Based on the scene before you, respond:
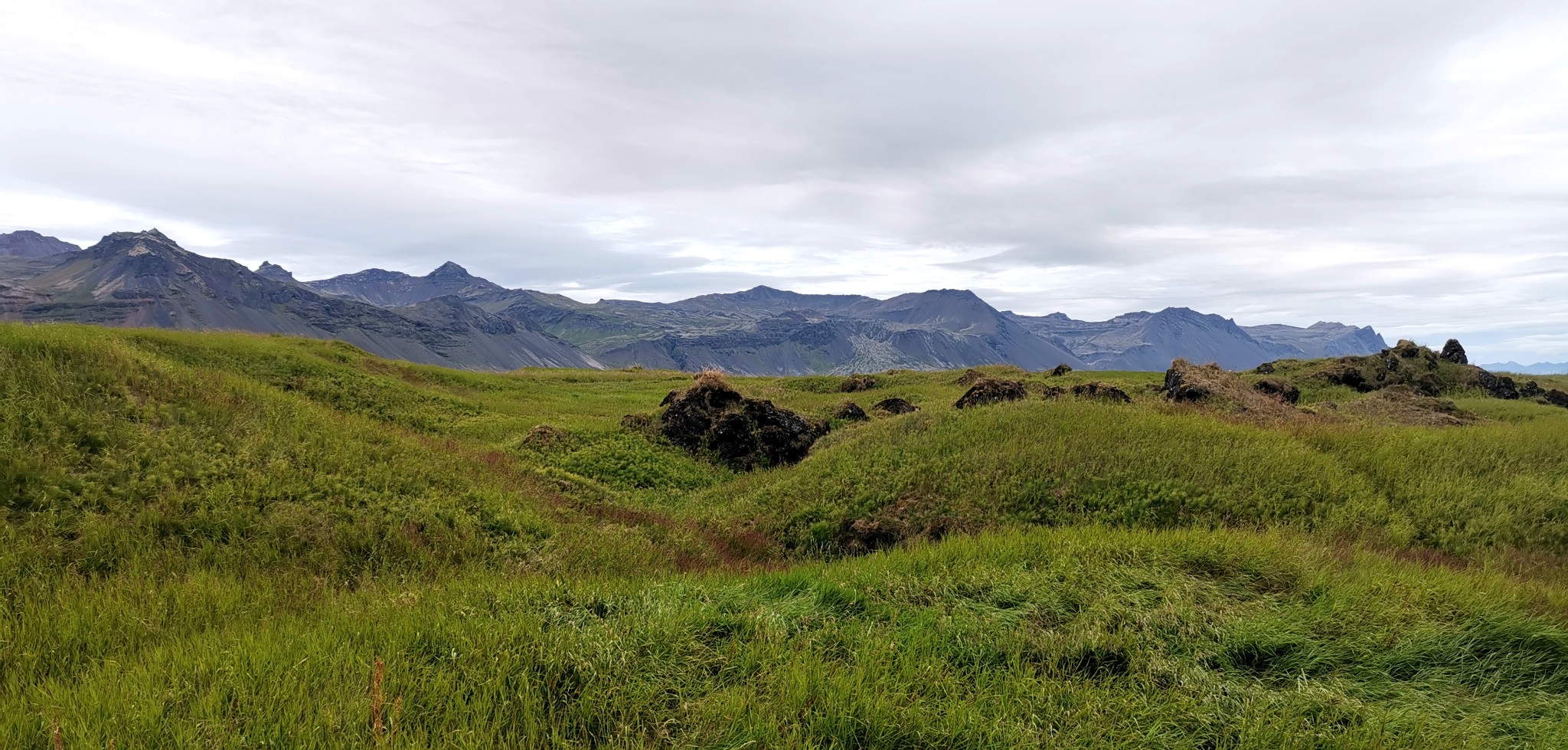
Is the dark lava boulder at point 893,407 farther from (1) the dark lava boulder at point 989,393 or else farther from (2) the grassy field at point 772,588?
(2) the grassy field at point 772,588

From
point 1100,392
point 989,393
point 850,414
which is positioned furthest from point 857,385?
point 1100,392

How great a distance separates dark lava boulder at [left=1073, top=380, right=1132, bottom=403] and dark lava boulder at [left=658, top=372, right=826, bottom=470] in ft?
32.4

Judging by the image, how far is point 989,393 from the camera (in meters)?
22.6

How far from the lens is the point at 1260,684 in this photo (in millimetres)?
5312

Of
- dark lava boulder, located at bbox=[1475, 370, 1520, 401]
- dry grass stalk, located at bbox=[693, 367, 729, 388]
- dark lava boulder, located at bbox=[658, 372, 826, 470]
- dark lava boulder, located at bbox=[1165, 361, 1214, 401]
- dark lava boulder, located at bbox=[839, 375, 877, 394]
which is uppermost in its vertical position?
dark lava boulder, located at bbox=[1475, 370, 1520, 401]

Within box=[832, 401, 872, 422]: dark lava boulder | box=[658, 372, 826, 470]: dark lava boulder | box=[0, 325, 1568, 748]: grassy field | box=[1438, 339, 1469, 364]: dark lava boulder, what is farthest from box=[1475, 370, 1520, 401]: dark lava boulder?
box=[658, 372, 826, 470]: dark lava boulder

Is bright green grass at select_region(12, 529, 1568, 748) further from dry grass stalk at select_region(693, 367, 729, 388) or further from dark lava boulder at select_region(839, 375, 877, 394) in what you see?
dark lava boulder at select_region(839, 375, 877, 394)

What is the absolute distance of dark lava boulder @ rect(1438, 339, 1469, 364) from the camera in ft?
120

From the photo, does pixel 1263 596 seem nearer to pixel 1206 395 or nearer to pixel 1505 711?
pixel 1505 711

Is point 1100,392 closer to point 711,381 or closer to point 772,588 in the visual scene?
point 711,381

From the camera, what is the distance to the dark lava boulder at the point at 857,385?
45594mm

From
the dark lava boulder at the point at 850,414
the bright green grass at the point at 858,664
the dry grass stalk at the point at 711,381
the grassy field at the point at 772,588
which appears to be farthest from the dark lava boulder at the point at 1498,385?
the dry grass stalk at the point at 711,381

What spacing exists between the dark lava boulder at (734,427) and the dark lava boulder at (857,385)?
20.5 meters

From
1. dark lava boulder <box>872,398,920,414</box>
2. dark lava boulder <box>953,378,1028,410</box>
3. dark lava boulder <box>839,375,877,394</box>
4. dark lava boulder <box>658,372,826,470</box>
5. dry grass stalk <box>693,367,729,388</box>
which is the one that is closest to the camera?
dark lava boulder <box>953,378,1028,410</box>
